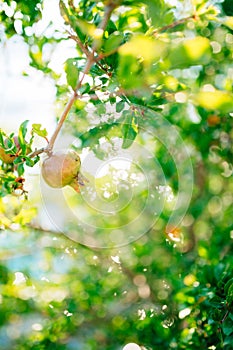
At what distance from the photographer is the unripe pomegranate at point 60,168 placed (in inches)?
38.0

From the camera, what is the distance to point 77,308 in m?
1.76

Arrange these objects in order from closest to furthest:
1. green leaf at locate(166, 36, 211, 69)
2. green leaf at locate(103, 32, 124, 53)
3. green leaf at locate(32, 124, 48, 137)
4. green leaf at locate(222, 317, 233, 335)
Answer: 1. green leaf at locate(166, 36, 211, 69)
2. green leaf at locate(103, 32, 124, 53)
3. green leaf at locate(32, 124, 48, 137)
4. green leaf at locate(222, 317, 233, 335)

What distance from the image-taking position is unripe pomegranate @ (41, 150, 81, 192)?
0.97 metres

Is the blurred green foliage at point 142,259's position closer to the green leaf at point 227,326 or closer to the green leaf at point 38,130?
the green leaf at point 227,326

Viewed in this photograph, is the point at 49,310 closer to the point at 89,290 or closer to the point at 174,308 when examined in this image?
the point at 89,290

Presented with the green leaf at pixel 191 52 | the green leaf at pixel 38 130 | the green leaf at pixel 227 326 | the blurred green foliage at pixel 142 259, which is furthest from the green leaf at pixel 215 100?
the green leaf at pixel 227 326

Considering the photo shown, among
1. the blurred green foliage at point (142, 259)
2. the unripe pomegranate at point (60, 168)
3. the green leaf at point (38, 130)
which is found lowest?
the blurred green foliage at point (142, 259)

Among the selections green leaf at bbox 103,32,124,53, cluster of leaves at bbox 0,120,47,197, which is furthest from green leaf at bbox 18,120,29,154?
green leaf at bbox 103,32,124,53

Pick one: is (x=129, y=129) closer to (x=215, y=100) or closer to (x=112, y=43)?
(x=112, y=43)

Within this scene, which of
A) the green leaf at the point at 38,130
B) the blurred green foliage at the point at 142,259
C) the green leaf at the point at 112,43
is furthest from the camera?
the blurred green foliage at the point at 142,259

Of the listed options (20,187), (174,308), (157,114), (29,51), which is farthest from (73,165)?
(174,308)

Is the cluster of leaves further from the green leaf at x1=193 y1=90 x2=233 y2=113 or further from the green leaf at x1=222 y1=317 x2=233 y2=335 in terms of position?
the green leaf at x1=222 y1=317 x2=233 y2=335

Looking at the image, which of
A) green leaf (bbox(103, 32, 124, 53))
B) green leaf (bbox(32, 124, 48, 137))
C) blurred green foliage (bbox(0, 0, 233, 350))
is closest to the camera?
green leaf (bbox(103, 32, 124, 53))

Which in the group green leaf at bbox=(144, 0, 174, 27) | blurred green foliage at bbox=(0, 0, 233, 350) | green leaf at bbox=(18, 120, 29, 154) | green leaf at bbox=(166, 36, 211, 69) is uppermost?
green leaf at bbox=(166, 36, 211, 69)
